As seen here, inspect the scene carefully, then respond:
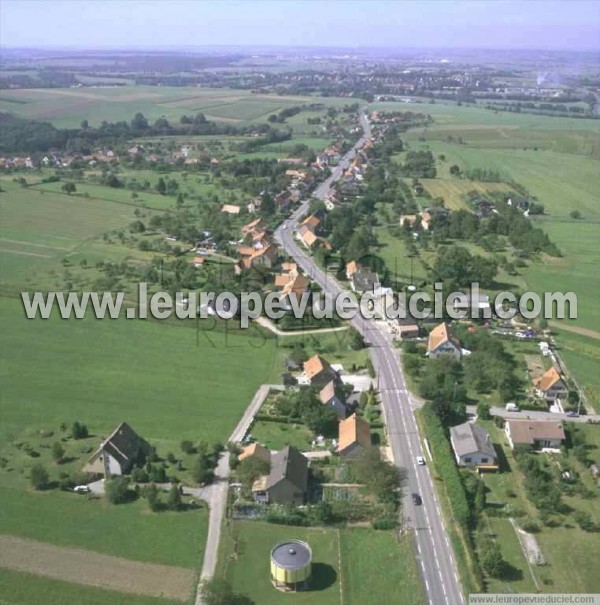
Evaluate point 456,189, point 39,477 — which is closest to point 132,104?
point 456,189

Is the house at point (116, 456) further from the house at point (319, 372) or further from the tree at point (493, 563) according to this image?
the tree at point (493, 563)

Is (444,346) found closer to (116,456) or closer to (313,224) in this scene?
(116,456)

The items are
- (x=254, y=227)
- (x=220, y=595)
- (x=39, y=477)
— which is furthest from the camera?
(x=254, y=227)

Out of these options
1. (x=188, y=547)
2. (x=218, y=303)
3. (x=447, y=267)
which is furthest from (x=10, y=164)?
(x=188, y=547)

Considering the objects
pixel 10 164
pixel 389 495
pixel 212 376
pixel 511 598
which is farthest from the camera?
pixel 10 164

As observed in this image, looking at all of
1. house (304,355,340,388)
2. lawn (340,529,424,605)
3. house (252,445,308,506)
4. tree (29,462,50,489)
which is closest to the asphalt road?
lawn (340,529,424,605)

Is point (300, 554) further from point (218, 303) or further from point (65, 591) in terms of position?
point (218, 303)
